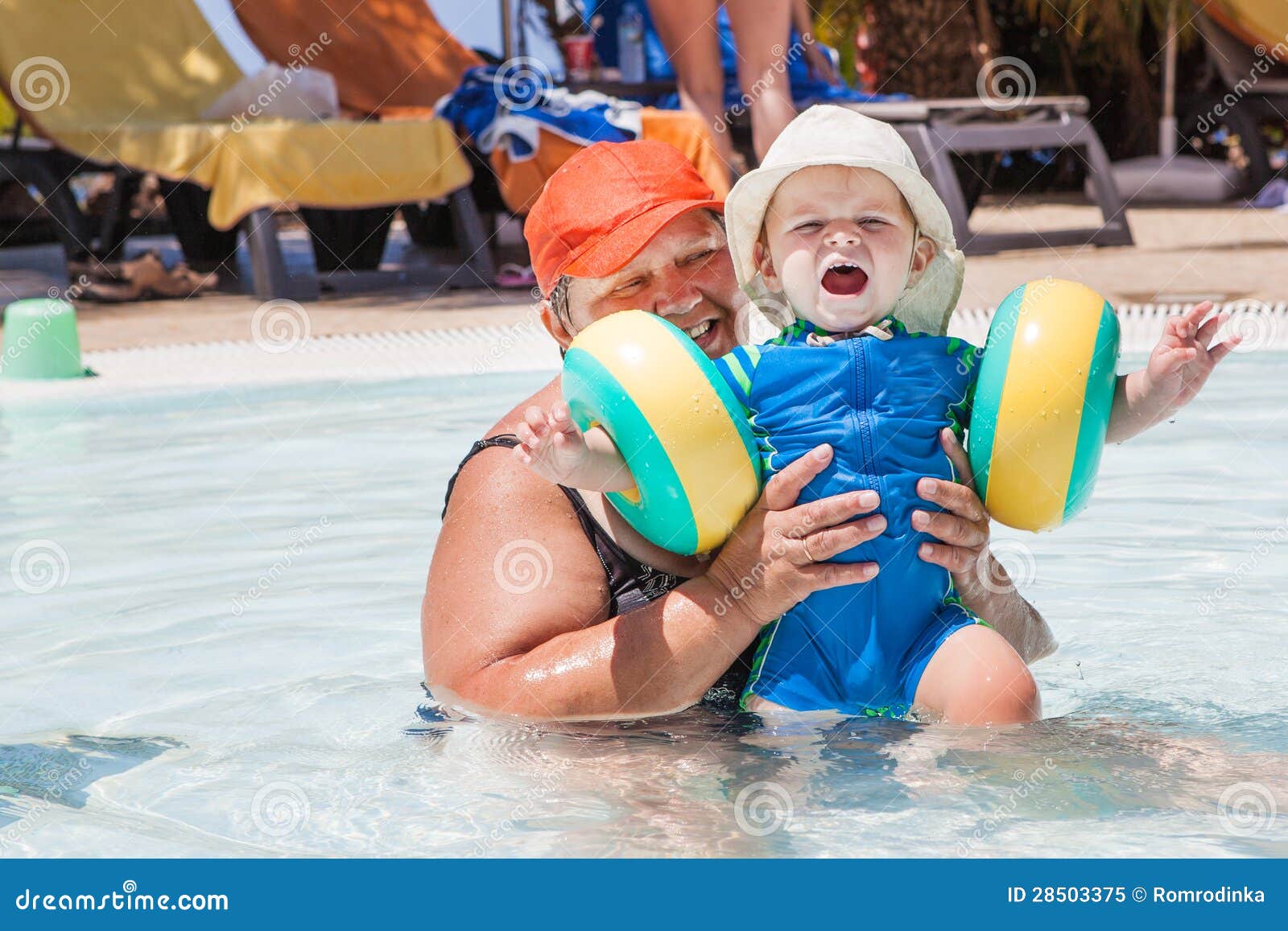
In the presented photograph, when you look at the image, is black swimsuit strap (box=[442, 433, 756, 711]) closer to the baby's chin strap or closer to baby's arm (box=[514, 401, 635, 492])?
baby's arm (box=[514, 401, 635, 492])

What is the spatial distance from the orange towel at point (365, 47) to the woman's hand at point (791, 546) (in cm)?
1235

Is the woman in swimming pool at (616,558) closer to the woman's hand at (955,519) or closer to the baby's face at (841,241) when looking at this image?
the woman's hand at (955,519)

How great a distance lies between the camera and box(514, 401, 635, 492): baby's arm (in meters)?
2.45

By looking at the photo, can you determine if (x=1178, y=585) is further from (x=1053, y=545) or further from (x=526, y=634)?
(x=526, y=634)

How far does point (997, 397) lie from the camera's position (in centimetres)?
278

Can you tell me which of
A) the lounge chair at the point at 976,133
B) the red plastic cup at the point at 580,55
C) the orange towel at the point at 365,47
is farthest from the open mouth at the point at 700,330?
the orange towel at the point at 365,47

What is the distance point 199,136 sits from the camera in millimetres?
10258

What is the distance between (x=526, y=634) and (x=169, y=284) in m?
9.17

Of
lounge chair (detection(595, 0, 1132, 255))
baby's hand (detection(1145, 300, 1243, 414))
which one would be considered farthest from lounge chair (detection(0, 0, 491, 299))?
baby's hand (detection(1145, 300, 1243, 414))

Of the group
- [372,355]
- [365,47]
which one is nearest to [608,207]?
[372,355]

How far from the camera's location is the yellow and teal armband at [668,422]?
2615mm

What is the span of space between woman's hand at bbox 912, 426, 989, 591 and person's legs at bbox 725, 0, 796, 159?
6.99 meters
